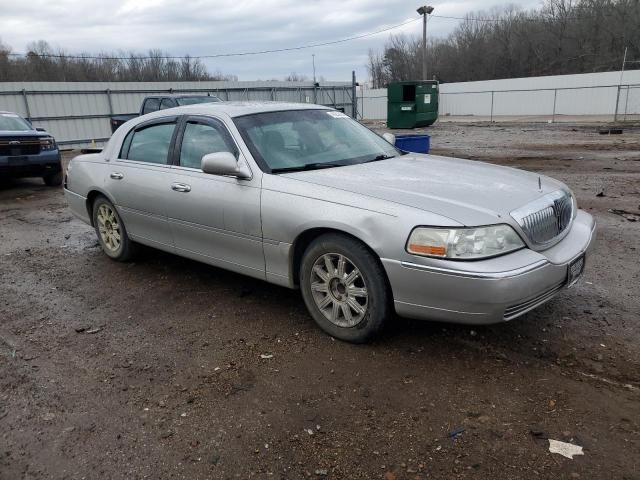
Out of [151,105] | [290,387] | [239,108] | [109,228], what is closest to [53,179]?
[151,105]

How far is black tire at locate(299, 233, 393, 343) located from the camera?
3381mm

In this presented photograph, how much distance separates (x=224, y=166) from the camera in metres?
3.92

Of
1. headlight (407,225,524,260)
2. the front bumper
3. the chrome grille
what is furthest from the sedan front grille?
the chrome grille

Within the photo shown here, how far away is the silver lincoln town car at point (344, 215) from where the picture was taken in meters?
3.12

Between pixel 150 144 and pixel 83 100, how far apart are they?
21862 mm

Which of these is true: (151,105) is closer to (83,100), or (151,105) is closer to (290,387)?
(83,100)

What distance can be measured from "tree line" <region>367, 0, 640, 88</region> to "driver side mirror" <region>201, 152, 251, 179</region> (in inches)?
2117

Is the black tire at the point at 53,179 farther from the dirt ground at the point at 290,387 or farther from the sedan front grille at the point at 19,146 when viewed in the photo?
the dirt ground at the point at 290,387

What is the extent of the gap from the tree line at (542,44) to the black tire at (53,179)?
5082 centimetres

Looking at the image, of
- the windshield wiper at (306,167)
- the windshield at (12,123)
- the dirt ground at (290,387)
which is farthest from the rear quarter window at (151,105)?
the windshield wiper at (306,167)

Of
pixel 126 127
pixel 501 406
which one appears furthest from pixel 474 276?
pixel 126 127

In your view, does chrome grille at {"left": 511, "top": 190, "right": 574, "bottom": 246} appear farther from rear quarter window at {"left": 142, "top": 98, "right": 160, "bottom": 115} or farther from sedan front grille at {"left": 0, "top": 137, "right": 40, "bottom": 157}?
rear quarter window at {"left": 142, "top": 98, "right": 160, "bottom": 115}

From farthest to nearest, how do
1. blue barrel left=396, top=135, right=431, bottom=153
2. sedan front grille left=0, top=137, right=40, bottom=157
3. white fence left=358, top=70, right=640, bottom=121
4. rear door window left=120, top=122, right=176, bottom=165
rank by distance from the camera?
white fence left=358, top=70, right=640, bottom=121 → sedan front grille left=0, top=137, right=40, bottom=157 → blue barrel left=396, top=135, right=431, bottom=153 → rear door window left=120, top=122, right=176, bottom=165

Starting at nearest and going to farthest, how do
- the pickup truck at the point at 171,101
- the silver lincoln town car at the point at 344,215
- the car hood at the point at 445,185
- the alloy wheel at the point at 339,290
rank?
the silver lincoln town car at the point at 344,215 → the car hood at the point at 445,185 → the alloy wheel at the point at 339,290 → the pickup truck at the point at 171,101
